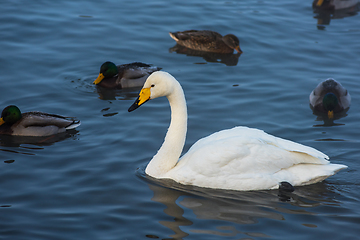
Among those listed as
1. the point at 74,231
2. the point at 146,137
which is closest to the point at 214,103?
the point at 146,137

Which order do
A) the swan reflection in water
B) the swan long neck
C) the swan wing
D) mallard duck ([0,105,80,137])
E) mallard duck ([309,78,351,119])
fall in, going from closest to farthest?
the swan reflection in water < the swan wing < the swan long neck < mallard duck ([0,105,80,137]) < mallard duck ([309,78,351,119])

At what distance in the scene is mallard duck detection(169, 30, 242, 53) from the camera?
13.5 metres

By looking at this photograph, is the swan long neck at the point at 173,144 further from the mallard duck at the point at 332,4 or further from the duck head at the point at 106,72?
the mallard duck at the point at 332,4

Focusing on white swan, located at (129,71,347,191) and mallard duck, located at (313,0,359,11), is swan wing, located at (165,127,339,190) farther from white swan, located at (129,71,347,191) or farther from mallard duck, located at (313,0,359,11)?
mallard duck, located at (313,0,359,11)

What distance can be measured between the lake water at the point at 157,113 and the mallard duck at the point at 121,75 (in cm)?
29

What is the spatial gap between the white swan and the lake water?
180 millimetres

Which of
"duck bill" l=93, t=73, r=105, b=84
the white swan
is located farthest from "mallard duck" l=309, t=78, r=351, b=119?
"duck bill" l=93, t=73, r=105, b=84

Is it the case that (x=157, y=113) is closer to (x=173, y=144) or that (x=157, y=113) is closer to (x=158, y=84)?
(x=173, y=144)

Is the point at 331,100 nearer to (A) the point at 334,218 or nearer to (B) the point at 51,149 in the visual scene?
(A) the point at 334,218

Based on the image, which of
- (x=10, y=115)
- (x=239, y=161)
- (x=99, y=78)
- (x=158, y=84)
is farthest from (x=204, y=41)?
(x=239, y=161)

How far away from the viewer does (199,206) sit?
695cm

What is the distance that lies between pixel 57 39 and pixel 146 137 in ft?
18.5

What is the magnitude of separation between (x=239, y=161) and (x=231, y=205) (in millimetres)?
677

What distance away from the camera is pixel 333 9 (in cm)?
1681
